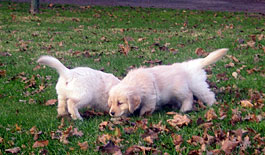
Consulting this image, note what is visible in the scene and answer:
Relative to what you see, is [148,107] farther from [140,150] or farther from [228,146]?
[228,146]

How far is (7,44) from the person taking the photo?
11.2 metres

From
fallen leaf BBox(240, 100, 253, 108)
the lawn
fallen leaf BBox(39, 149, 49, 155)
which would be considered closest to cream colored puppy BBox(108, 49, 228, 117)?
the lawn

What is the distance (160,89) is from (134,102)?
59cm

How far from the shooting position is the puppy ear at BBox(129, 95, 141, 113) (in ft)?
16.8

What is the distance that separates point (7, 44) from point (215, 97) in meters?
7.49

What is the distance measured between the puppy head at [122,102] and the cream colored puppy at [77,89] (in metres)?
0.35

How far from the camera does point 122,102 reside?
16.9 feet

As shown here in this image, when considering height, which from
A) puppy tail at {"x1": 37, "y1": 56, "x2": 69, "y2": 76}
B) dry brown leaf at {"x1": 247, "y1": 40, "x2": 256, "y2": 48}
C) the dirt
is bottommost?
dry brown leaf at {"x1": 247, "y1": 40, "x2": 256, "y2": 48}

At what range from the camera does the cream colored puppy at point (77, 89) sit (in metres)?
5.16

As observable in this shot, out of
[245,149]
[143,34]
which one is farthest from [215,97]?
[143,34]

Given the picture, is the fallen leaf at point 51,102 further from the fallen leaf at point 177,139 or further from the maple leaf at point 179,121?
the fallen leaf at point 177,139

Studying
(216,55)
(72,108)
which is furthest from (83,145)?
(216,55)

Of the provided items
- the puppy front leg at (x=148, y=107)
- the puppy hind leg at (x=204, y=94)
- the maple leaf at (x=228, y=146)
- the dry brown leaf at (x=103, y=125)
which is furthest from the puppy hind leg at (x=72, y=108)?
the maple leaf at (x=228, y=146)

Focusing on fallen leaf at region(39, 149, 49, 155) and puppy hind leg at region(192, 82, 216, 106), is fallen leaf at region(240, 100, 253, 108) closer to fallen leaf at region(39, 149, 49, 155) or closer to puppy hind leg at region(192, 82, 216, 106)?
puppy hind leg at region(192, 82, 216, 106)
